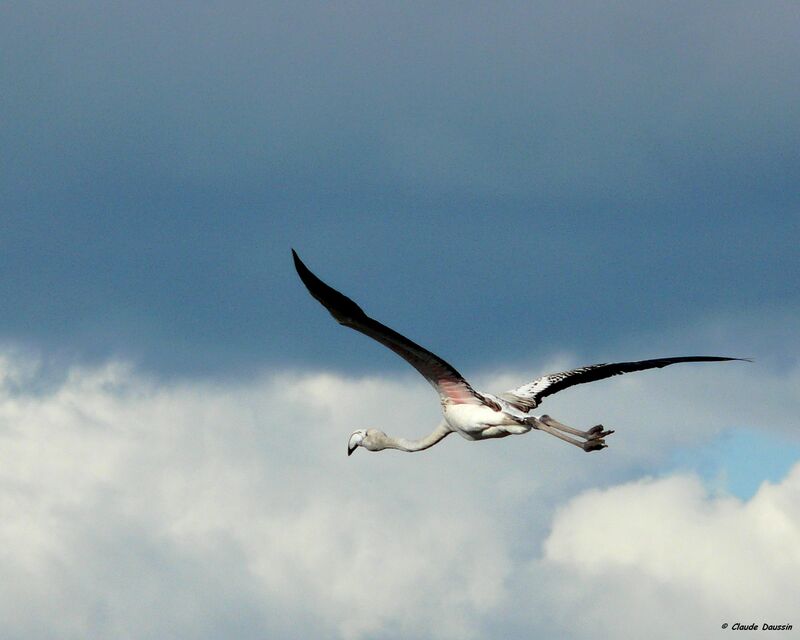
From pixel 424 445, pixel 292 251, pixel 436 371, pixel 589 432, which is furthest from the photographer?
pixel 424 445

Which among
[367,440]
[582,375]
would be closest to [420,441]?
[367,440]

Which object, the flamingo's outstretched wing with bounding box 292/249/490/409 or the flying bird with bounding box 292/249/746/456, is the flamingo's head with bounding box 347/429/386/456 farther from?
the flamingo's outstretched wing with bounding box 292/249/490/409

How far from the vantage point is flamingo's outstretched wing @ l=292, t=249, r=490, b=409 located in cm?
3138

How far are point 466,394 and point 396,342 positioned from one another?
3.48 m

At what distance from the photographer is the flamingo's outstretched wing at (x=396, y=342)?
103ft

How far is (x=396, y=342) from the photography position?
32.7m

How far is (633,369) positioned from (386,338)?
9.75 metres

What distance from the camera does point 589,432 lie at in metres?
32.1

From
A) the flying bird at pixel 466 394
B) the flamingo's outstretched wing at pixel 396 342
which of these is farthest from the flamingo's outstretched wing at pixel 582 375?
the flamingo's outstretched wing at pixel 396 342

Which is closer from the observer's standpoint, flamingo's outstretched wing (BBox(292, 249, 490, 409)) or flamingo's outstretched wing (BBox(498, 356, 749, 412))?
flamingo's outstretched wing (BBox(292, 249, 490, 409))

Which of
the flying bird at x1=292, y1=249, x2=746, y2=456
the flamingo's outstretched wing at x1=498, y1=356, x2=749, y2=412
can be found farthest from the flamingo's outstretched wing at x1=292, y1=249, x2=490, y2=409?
the flamingo's outstretched wing at x1=498, y1=356, x2=749, y2=412

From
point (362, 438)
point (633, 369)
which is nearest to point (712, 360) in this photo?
point (633, 369)

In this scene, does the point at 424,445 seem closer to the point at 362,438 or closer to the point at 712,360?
the point at 362,438

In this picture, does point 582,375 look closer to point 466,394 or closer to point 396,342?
point 466,394
